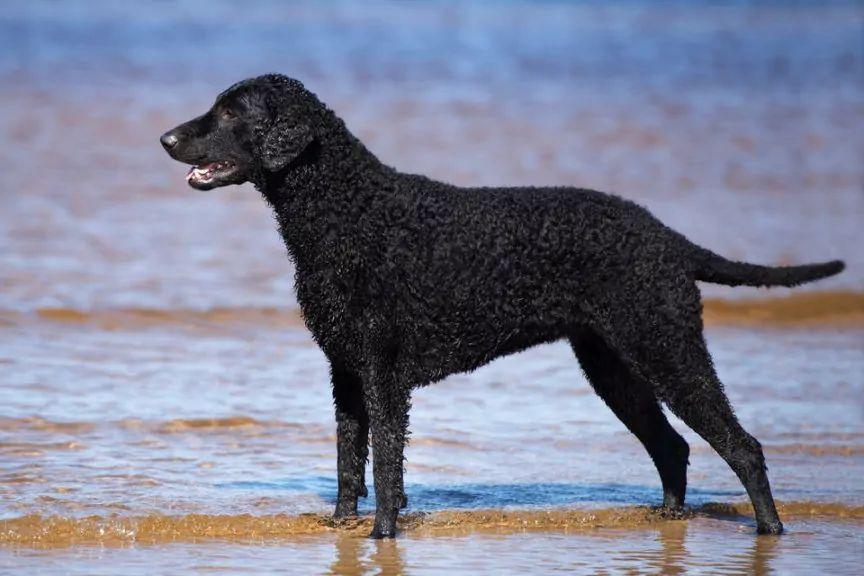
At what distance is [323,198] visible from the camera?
682 cm

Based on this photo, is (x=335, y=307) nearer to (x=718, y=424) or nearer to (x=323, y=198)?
(x=323, y=198)

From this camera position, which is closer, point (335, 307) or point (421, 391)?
point (335, 307)

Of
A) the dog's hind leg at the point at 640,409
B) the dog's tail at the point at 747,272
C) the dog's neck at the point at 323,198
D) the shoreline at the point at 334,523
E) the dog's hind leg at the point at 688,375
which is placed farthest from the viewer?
the dog's hind leg at the point at 640,409

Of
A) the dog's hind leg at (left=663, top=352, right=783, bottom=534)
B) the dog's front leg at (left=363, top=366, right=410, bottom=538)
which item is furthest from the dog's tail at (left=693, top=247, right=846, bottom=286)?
the dog's front leg at (left=363, top=366, right=410, bottom=538)

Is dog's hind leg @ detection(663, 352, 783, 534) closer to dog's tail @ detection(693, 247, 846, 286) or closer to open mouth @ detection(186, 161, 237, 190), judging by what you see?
dog's tail @ detection(693, 247, 846, 286)

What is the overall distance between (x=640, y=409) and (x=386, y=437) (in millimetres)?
1350

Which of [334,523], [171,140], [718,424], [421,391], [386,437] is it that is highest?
[171,140]

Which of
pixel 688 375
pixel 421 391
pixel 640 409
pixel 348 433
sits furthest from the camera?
pixel 421 391

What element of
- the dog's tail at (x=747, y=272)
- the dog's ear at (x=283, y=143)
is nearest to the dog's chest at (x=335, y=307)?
the dog's ear at (x=283, y=143)

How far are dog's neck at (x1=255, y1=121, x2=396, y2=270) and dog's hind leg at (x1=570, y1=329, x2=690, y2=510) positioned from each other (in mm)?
1265

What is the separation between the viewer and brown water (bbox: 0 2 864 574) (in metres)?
6.87

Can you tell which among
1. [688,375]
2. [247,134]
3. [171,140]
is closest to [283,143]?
[247,134]

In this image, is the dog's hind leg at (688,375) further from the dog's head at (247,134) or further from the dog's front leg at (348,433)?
the dog's head at (247,134)

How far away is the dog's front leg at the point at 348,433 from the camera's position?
7.10m
